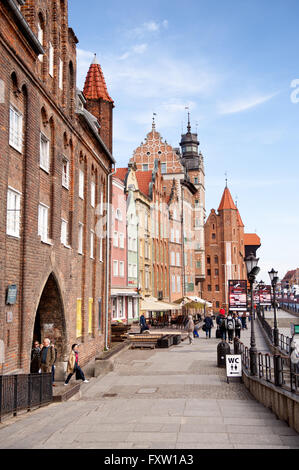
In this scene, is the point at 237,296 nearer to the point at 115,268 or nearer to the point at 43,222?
the point at 115,268

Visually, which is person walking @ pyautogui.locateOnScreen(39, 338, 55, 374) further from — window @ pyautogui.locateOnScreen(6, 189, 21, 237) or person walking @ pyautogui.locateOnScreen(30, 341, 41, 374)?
window @ pyautogui.locateOnScreen(6, 189, 21, 237)

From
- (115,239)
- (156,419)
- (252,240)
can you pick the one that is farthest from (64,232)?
(252,240)

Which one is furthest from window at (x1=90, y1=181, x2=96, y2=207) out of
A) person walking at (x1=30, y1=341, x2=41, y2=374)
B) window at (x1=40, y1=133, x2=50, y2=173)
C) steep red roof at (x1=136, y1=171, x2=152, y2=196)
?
steep red roof at (x1=136, y1=171, x2=152, y2=196)

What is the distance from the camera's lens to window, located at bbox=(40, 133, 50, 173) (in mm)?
16609

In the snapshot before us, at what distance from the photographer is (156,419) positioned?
10.2 meters

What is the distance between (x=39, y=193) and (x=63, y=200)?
292 cm

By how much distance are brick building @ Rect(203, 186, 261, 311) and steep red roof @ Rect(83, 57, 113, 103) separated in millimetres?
64916

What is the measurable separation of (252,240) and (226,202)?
57.7 metres

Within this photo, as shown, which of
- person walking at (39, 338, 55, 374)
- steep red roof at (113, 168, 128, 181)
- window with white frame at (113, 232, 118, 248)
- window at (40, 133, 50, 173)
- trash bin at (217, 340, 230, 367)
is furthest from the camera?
steep red roof at (113, 168, 128, 181)

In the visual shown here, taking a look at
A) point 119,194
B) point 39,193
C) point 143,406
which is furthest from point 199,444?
point 119,194

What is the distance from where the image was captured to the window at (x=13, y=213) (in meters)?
13.4

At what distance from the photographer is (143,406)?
12594 mm
